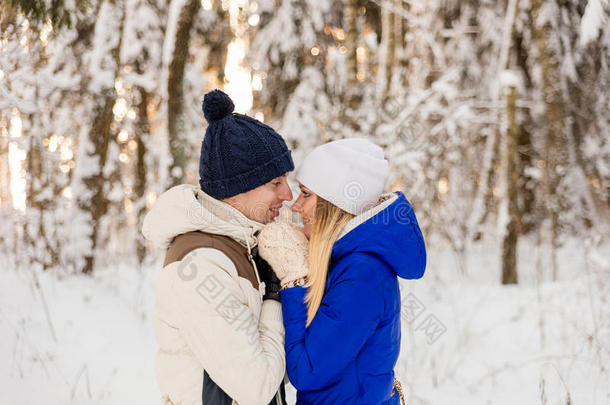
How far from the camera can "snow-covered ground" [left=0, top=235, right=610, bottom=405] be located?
13.0 feet

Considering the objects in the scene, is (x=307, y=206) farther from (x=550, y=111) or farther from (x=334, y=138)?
(x=550, y=111)

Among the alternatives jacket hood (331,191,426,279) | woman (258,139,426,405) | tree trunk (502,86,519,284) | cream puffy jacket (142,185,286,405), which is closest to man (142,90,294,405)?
cream puffy jacket (142,185,286,405)

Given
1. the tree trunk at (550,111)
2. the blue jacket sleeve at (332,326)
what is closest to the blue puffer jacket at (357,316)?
the blue jacket sleeve at (332,326)

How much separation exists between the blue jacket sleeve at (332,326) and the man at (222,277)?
0.06 m

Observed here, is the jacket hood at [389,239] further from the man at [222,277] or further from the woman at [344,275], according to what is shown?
the man at [222,277]

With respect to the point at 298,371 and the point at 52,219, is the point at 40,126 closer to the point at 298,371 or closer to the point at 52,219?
the point at 52,219

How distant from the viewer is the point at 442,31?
40.1ft

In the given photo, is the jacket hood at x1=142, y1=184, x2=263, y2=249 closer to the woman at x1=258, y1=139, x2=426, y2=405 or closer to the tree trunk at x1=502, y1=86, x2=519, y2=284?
the woman at x1=258, y1=139, x2=426, y2=405

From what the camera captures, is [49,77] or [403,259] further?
[49,77]

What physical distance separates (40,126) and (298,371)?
5698 mm

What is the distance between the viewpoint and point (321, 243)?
1.90m

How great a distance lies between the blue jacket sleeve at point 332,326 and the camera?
1772mm

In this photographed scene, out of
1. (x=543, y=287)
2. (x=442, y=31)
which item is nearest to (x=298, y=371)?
(x=543, y=287)

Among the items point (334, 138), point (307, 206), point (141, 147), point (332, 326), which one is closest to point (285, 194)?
point (307, 206)
